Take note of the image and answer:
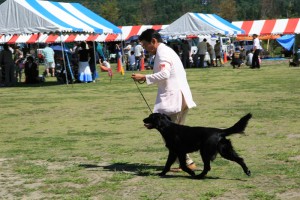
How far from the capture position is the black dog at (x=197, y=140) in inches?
270

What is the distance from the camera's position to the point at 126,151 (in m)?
9.05

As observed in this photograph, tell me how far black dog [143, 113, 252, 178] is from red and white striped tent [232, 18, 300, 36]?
36.3 m

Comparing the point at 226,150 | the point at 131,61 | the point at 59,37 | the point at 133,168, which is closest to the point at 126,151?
the point at 133,168

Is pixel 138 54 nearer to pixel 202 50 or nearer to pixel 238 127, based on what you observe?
pixel 202 50

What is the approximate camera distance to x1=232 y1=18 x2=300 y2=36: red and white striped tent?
42844 mm

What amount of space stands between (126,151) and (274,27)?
3666cm

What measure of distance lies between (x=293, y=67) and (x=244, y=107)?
730 inches

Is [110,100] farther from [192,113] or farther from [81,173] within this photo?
[81,173]

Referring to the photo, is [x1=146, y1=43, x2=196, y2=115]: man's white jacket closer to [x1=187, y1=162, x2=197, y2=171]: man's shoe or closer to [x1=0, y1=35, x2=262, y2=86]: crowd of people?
[x1=187, y1=162, x2=197, y2=171]: man's shoe

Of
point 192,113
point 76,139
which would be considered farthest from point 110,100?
point 76,139

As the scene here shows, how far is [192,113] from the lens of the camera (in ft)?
43.9

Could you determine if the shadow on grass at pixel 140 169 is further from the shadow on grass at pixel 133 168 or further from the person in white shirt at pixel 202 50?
the person in white shirt at pixel 202 50

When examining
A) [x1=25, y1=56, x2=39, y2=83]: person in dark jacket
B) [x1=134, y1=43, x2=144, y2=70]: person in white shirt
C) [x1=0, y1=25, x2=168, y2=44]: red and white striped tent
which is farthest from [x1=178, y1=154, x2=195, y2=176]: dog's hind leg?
[x1=0, y1=25, x2=168, y2=44]: red and white striped tent

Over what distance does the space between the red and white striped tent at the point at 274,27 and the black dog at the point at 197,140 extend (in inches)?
1430
